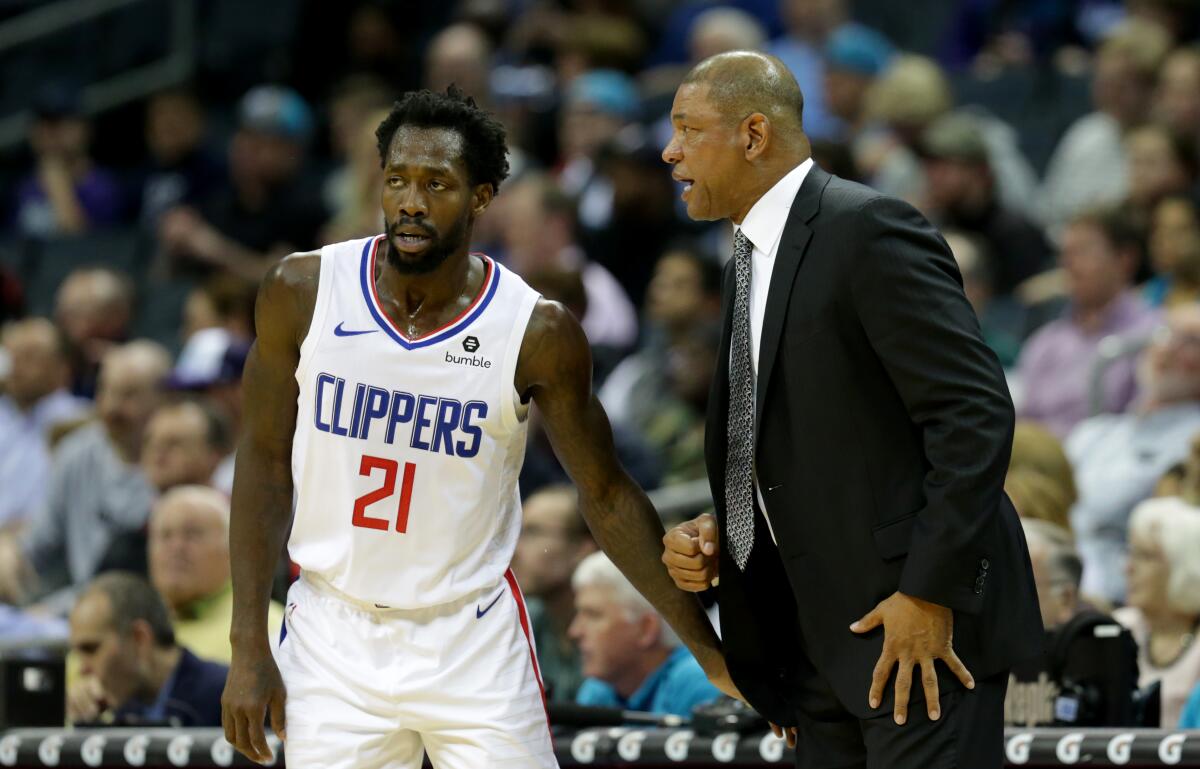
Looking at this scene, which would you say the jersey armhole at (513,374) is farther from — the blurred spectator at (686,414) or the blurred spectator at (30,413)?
the blurred spectator at (30,413)

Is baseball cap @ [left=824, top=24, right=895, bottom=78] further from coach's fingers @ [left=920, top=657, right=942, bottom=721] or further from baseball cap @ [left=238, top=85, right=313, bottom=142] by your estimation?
coach's fingers @ [left=920, top=657, right=942, bottom=721]

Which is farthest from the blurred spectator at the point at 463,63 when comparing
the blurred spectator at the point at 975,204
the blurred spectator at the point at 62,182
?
the blurred spectator at the point at 975,204

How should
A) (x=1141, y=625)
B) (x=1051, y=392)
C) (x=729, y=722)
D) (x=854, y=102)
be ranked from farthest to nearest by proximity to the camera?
(x=854, y=102) → (x=1051, y=392) → (x=1141, y=625) → (x=729, y=722)

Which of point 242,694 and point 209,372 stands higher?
point 209,372

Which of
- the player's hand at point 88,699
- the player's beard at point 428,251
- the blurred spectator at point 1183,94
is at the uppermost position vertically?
the blurred spectator at point 1183,94

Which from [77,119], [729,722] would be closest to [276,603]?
[729,722]

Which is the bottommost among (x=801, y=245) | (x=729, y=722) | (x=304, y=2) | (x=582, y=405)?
(x=729, y=722)

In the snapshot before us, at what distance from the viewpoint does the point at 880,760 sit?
3.66m

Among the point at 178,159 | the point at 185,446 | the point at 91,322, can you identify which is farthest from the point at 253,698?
the point at 178,159

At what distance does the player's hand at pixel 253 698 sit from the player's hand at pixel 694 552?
87cm

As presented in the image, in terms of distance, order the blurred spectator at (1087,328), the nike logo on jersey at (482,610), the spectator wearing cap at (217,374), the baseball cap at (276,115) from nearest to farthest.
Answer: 1. the nike logo on jersey at (482,610)
2. the blurred spectator at (1087,328)
3. the spectator wearing cap at (217,374)
4. the baseball cap at (276,115)

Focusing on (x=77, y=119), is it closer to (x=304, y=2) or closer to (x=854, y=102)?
(x=304, y=2)

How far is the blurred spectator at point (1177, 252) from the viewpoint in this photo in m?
7.64

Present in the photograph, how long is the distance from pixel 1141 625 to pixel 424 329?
9.50 ft
